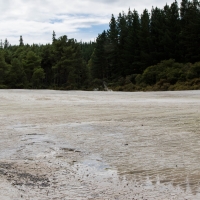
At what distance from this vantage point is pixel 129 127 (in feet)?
40.0

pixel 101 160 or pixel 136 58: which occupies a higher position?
pixel 136 58

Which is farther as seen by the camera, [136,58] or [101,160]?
[136,58]

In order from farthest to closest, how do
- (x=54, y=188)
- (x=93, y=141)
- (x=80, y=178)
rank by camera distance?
(x=93, y=141) < (x=80, y=178) < (x=54, y=188)

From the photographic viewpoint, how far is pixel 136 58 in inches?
2530

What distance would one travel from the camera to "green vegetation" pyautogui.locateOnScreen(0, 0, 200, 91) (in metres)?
48.5

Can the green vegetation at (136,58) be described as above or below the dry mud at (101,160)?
above

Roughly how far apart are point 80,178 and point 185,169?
2140 mm

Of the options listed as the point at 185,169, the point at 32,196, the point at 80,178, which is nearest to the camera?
the point at 32,196

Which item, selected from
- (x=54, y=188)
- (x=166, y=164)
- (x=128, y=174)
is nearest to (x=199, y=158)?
(x=166, y=164)

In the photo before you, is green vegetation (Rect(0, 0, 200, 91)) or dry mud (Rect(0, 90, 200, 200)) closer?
dry mud (Rect(0, 90, 200, 200))

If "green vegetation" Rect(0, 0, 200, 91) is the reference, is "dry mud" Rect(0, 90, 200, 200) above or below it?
below

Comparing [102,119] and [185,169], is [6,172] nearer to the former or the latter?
[185,169]

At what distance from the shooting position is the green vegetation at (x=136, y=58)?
48544 mm

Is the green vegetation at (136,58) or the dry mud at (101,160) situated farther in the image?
the green vegetation at (136,58)
